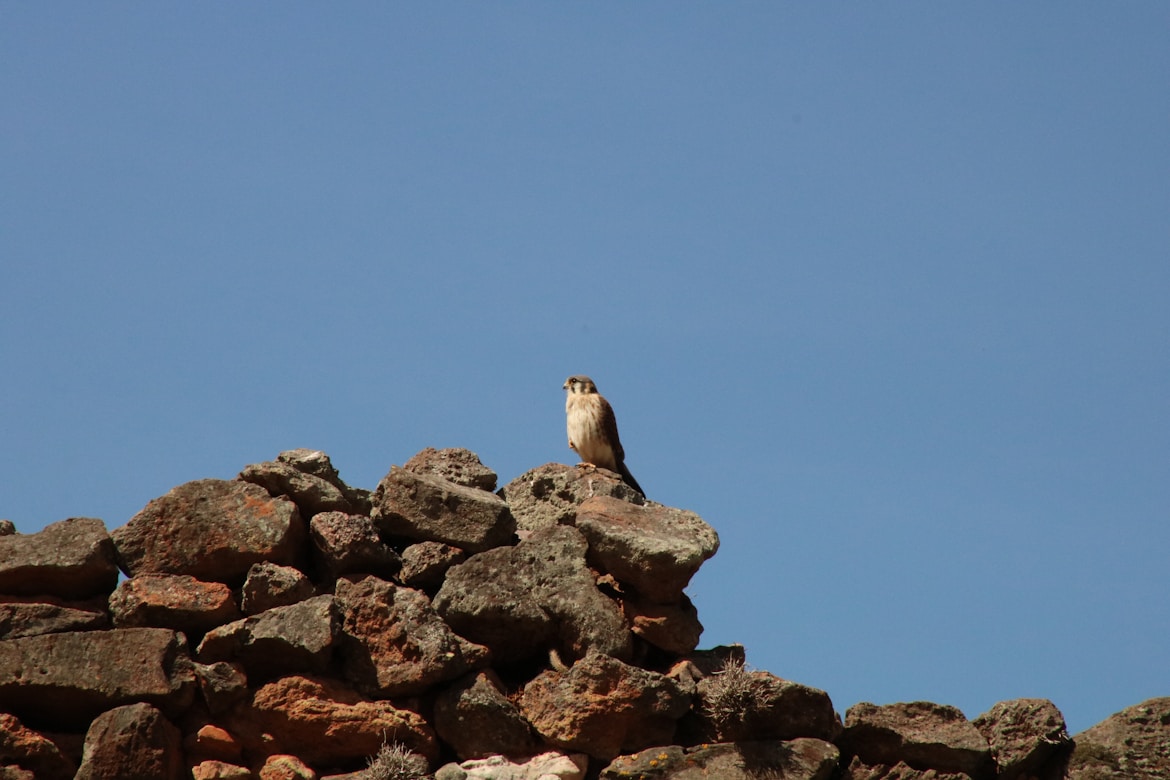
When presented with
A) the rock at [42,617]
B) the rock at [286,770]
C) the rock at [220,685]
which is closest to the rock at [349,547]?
the rock at [220,685]

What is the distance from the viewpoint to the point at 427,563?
30.6ft

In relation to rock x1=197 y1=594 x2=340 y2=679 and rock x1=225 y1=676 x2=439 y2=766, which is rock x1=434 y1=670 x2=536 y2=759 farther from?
rock x1=197 y1=594 x2=340 y2=679

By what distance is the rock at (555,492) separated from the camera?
10195 mm

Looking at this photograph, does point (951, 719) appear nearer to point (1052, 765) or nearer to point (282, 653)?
point (1052, 765)

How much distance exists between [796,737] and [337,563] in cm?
307

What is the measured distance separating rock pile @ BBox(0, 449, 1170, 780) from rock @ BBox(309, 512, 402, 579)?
0.05 ft

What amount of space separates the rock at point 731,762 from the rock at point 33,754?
3135 millimetres

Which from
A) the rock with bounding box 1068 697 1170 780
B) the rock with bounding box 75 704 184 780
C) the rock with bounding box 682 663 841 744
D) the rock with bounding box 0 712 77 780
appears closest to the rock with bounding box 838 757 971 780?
the rock with bounding box 682 663 841 744

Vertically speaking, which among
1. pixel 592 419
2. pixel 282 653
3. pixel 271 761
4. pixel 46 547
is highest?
pixel 592 419

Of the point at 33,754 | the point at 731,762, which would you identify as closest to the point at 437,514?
the point at 731,762

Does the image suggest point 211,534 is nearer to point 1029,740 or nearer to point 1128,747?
point 1029,740

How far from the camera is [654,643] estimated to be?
9.18 meters

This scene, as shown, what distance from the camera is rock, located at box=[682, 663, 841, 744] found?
8641mm

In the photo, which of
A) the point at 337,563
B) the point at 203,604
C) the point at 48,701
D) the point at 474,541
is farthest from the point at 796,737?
the point at 48,701
